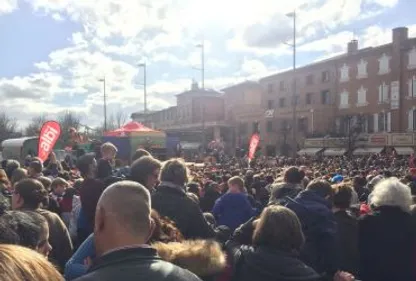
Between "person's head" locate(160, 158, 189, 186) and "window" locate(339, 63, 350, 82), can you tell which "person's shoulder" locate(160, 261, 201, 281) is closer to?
"person's head" locate(160, 158, 189, 186)

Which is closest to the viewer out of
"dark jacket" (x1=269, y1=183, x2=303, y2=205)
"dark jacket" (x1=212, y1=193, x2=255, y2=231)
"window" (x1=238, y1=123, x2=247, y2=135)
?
"dark jacket" (x1=269, y1=183, x2=303, y2=205)

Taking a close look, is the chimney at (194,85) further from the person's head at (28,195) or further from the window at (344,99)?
the person's head at (28,195)

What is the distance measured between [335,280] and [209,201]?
4.62 metres

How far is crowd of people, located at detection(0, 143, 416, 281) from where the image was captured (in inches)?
79.7

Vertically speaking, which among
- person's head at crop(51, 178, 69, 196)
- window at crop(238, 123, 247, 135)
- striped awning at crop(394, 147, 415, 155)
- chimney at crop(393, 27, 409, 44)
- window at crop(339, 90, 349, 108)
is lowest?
striped awning at crop(394, 147, 415, 155)

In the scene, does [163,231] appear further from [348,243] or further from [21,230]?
[348,243]

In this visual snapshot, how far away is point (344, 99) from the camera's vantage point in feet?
171

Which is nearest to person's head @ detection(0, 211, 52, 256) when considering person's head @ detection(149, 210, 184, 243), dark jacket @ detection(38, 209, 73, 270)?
person's head @ detection(149, 210, 184, 243)

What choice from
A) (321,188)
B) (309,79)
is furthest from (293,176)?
(309,79)

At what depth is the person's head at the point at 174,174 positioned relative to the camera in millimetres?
4121

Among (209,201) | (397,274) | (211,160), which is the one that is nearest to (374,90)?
(211,160)

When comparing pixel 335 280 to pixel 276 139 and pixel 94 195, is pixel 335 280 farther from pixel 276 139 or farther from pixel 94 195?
pixel 276 139

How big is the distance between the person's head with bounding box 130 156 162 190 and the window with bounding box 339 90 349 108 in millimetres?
50115

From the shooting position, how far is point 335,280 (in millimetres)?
3869
